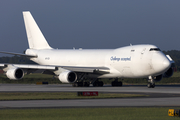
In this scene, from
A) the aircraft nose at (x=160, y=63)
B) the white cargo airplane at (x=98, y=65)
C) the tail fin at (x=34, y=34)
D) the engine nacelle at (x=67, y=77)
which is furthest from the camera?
the tail fin at (x=34, y=34)

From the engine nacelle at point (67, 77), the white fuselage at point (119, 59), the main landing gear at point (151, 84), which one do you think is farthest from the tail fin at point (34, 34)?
the main landing gear at point (151, 84)

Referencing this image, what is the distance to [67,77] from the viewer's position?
4372cm

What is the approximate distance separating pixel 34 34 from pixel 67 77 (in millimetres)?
16542

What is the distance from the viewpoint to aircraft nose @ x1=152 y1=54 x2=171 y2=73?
132 feet

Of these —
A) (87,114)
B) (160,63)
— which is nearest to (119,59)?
(160,63)

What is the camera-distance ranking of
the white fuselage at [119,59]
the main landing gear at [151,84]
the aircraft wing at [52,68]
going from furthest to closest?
the aircraft wing at [52,68] < the main landing gear at [151,84] < the white fuselage at [119,59]

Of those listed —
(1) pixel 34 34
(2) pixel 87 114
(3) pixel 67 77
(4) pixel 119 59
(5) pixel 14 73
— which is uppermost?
(1) pixel 34 34

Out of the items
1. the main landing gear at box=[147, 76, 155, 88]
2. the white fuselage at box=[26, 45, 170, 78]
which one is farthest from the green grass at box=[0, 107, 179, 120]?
the main landing gear at box=[147, 76, 155, 88]

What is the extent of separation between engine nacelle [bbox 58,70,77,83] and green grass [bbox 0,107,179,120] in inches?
991

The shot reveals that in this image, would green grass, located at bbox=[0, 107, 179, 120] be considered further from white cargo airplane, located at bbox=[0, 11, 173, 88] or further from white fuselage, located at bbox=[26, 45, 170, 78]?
white cargo airplane, located at bbox=[0, 11, 173, 88]

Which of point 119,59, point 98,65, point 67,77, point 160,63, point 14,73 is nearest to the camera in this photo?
point 160,63

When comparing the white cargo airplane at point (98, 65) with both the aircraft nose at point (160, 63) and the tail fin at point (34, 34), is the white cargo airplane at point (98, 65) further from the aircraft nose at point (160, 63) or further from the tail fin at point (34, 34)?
the tail fin at point (34, 34)

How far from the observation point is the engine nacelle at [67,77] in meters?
43.8

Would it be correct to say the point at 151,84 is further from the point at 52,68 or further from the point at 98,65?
the point at 52,68
